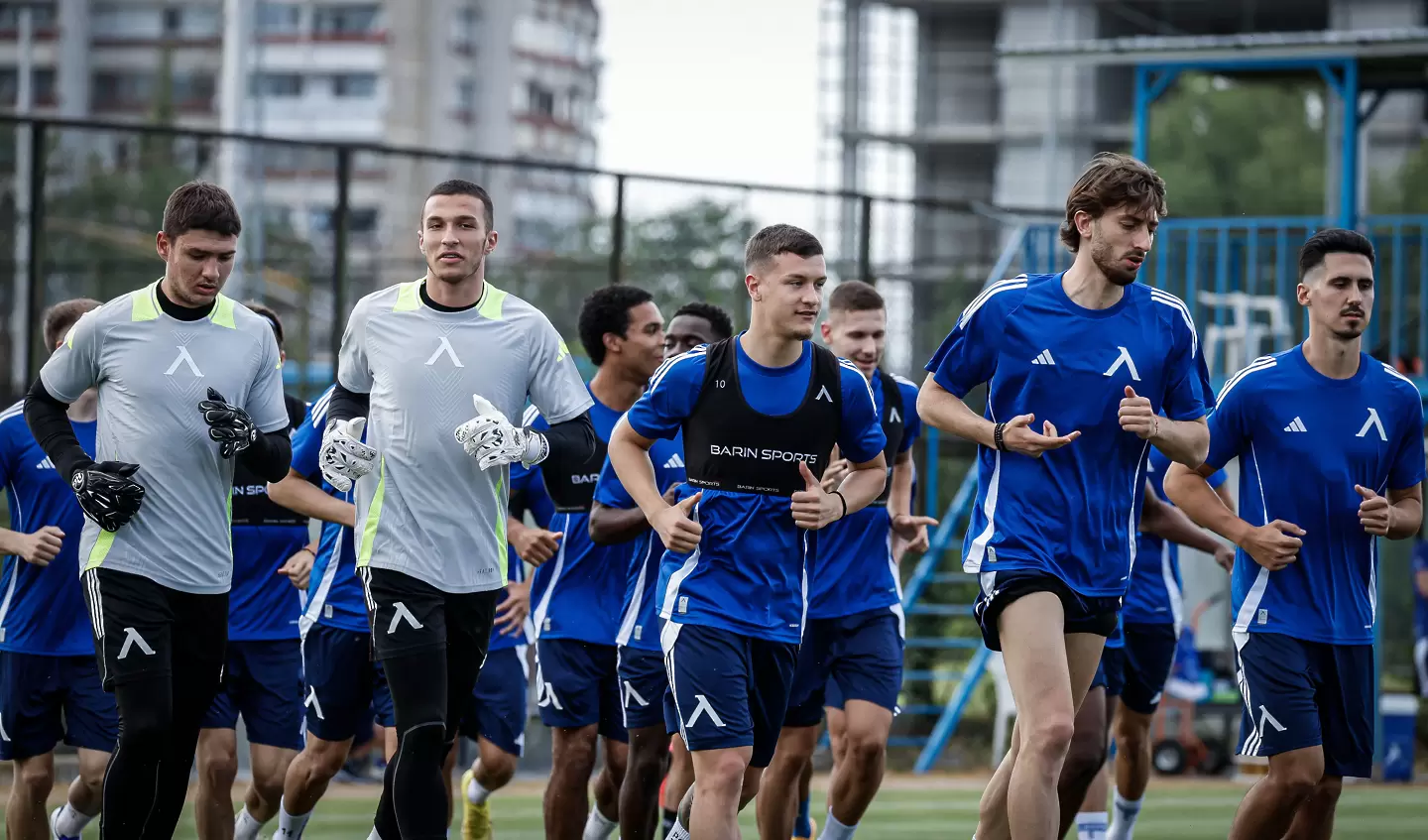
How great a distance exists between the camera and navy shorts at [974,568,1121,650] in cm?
637

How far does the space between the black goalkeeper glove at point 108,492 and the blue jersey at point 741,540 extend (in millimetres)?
1822

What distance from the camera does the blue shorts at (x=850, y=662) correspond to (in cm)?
822

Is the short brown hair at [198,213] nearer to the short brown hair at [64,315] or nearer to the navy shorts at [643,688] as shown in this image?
the short brown hair at [64,315]

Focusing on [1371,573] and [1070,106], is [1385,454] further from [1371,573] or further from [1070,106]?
[1070,106]

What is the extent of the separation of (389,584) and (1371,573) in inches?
152

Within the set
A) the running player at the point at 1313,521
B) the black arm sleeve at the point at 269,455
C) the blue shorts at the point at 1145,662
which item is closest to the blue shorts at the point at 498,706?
the black arm sleeve at the point at 269,455

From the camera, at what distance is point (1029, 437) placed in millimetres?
6254

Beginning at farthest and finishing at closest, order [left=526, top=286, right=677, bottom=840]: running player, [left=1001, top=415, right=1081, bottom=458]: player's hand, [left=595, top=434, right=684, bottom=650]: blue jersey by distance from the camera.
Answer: [left=526, top=286, right=677, bottom=840]: running player → [left=595, top=434, right=684, bottom=650]: blue jersey → [left=1001, top=415, right=1081, bottom=458]: player's hand

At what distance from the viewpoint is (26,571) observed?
8.30 m

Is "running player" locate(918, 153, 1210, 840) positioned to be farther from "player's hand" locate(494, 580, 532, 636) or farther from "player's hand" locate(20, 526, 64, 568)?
"player's hand" locate(20, 526, 64, 568)

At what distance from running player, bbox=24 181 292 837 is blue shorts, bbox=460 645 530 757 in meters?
1.83

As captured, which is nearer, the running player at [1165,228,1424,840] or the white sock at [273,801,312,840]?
the running player at [1165,228,1424,840]

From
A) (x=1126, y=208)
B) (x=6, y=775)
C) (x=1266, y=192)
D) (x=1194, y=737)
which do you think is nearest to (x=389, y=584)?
(x=1126, y=208)

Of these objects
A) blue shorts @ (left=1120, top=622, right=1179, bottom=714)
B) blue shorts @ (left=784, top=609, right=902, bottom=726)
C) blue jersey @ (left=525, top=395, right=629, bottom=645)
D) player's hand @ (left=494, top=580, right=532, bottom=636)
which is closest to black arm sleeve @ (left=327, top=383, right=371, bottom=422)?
blue jersey @ (left=525, top=395, right=629, bottom=645)
